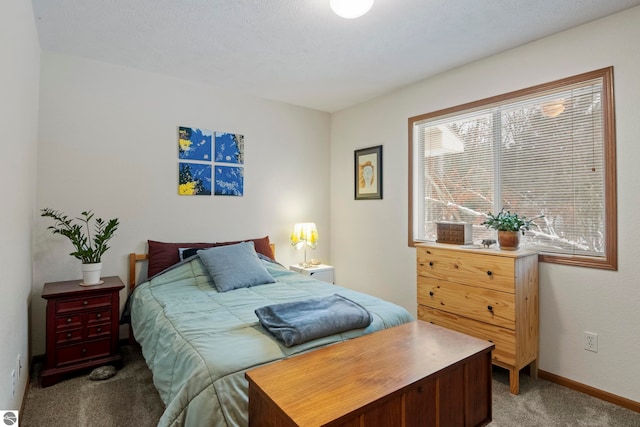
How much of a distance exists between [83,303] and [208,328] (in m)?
1.26

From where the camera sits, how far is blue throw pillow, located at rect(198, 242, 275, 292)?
9.00ft

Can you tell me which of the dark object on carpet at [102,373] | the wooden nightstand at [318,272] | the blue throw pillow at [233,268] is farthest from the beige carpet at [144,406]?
the wooden nightstand at [318,272]

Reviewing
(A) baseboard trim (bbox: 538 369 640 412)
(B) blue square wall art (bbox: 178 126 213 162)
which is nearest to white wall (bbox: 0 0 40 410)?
(B) blue square wall art (bbox: 178 126 213 162)

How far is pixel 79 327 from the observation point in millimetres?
2420

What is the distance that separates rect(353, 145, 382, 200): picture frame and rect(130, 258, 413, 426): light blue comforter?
1408mm

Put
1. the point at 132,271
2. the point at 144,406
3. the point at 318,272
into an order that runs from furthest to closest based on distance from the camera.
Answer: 1. the point at 318,272
2. the point at 132,271
3. the point at 144,406

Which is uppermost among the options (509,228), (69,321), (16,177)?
(16,177)

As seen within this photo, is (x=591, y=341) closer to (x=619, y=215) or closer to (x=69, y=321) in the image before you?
(x=619, y=215)

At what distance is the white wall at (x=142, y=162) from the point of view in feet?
8.95

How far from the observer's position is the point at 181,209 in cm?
332

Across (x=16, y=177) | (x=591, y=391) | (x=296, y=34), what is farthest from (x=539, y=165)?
(x=16, y=177)

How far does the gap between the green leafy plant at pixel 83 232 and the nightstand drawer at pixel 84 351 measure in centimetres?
61

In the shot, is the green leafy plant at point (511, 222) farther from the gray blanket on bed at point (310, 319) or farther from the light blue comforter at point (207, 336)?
the gray blanket on bed at point (310, 319)

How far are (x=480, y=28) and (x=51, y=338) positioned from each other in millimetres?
3669
